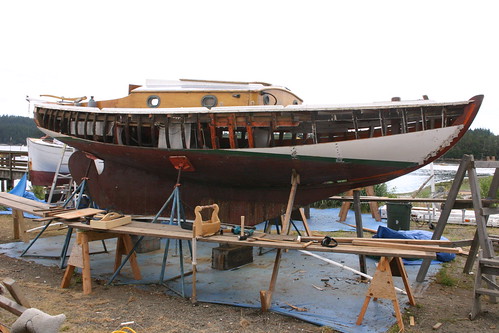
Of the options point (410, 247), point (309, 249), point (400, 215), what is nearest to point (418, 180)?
point (400, 215)

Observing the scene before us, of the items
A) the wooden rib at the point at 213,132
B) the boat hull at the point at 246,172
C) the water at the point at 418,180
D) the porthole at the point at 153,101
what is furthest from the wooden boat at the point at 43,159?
the water at the point at 418,180

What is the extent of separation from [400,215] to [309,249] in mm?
6487

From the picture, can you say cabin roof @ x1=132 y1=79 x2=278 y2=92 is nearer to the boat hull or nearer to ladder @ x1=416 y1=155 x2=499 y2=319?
the boat hull

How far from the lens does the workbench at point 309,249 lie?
4484 mm

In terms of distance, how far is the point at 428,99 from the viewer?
18.4 feet

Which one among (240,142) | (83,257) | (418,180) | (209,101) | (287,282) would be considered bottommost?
(418,180)

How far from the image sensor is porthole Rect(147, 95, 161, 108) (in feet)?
24.1

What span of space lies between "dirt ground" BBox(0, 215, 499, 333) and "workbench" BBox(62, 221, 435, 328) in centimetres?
30

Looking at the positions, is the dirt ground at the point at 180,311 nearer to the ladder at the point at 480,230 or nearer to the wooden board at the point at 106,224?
the ladder at the point at 480,230

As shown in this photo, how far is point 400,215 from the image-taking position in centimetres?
1035

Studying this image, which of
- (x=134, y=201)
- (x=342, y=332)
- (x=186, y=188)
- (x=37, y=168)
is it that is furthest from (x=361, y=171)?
(x=37, y=168)

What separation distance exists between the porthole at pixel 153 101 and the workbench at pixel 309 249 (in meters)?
2.31

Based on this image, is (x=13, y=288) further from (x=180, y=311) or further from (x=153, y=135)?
(x=153, y=135)

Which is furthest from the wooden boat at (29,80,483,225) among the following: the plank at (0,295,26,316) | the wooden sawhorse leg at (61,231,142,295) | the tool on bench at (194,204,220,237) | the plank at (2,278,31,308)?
the plank at (0,295,26,316)
